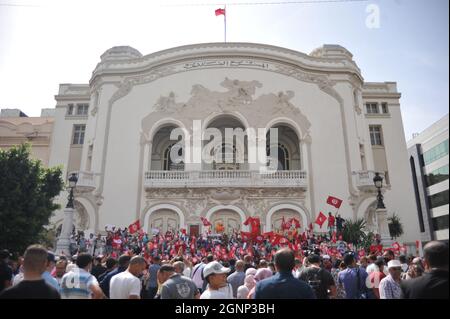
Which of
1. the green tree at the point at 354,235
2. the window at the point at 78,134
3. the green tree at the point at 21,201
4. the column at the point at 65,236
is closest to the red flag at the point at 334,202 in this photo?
the green tree at the point at 354,235

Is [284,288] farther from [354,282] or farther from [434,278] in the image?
[354,282]

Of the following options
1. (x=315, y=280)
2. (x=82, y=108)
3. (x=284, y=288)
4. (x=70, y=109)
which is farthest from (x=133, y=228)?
(x=70, y=109)

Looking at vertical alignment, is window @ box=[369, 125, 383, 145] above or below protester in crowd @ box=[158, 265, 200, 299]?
above

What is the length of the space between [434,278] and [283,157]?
2580 centimetres

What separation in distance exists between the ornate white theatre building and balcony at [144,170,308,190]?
0.08 metres

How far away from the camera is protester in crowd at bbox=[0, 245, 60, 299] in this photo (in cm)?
295

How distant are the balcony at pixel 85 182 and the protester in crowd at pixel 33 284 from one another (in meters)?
22.1

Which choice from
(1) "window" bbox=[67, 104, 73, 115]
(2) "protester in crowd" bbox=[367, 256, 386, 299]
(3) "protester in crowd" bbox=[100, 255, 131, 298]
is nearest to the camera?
(3) "protester in crowd" bbox=[100, 255, 131, 298]

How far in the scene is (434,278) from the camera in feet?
9.45

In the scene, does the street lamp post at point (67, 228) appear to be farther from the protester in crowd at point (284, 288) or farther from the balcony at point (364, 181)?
the balcony at point (364, 181)

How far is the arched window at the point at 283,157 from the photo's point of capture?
2800 cm

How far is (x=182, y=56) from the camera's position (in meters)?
27.6

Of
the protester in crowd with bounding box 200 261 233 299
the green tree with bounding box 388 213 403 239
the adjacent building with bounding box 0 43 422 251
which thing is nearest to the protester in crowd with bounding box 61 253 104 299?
the protester in crowd with bounding box 200 261 233 299

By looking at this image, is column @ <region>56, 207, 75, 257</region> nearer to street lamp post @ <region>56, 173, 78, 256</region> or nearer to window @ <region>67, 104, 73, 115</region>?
street lamp post @ <region>56, 173, 78, 256</region>
